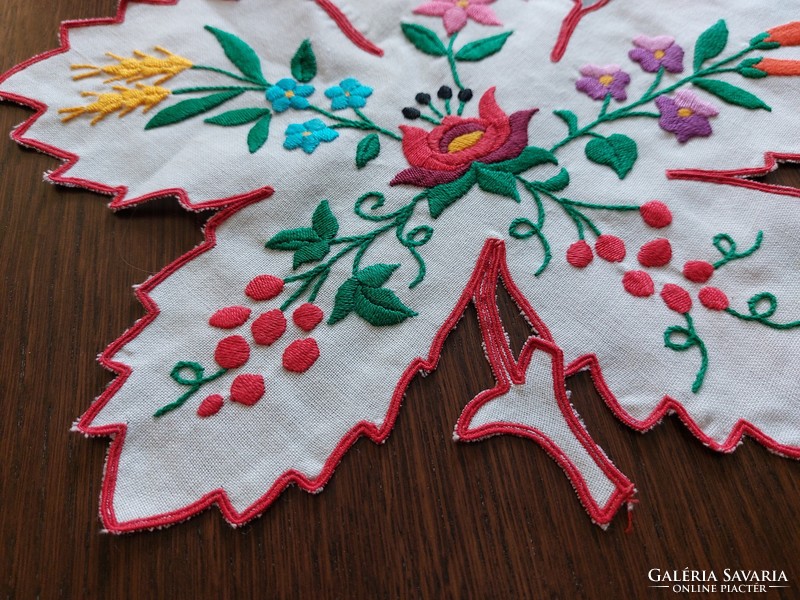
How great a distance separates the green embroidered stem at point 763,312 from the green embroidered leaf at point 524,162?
34 cm

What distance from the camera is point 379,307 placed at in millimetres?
843

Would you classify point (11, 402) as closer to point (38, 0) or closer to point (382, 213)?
point (382, 213)

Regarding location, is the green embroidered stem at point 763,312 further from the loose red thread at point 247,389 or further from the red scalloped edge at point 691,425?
the loose red thread at point 247,389

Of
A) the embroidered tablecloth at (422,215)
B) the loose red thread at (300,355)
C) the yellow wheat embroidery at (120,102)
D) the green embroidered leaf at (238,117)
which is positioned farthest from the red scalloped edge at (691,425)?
the yellow wheat embroidery at (120,102)

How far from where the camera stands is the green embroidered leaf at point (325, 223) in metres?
0.90

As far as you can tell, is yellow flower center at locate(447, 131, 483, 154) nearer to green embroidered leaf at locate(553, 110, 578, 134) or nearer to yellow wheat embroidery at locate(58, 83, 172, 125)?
green embroidered leaf at locate(553, 110, 578, 134)

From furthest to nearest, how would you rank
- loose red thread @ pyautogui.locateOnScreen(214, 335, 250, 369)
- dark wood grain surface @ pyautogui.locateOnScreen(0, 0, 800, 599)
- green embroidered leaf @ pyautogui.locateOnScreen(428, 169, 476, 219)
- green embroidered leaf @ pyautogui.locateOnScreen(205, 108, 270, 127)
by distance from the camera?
1. green embroidered leaf @ pyautogui.locateOnScreen(205, 108, 270, 127)
2. green embroidered leaf @ pyautogui.locateOnScreen(428, 169, 476, 219)
3. loose red thread @ pyautogui.locateOnScreen(214, 335, 250, 369)
4. dark wood grain surface @ pyautogui.locateOnScreen(0, 0, 800, 599)

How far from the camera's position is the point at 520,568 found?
71 cm

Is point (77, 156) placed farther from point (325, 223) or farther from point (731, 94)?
point (731, 94)

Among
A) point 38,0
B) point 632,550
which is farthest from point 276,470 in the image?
point 38,0

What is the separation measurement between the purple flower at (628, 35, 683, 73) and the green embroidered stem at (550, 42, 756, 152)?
0.06 feet

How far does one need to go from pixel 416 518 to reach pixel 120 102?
0.83m

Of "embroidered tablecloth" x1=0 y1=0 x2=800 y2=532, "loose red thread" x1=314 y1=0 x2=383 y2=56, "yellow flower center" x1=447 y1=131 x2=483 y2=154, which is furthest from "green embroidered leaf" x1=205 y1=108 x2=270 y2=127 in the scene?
"yellow flower center" x1=447 y1=131 x2=483 y2=154

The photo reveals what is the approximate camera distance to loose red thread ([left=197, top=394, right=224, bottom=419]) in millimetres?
782
